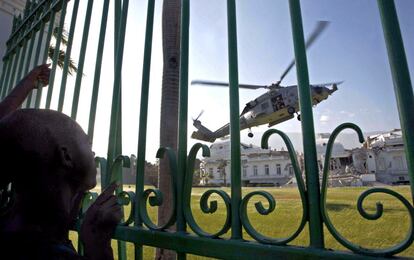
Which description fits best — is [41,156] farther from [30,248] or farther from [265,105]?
[265,105]

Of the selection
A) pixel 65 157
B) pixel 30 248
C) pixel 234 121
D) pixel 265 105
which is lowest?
pixel 30 248

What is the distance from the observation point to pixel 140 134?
1363 millimetres

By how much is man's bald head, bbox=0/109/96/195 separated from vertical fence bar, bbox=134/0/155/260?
46 centimetres

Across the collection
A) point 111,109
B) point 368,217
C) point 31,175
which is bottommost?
point 368,217

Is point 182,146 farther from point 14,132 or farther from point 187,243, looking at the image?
point 14,132

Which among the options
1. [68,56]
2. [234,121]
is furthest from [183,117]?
[68,56]

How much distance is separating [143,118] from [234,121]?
54 centimetres

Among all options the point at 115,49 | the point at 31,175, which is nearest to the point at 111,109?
the point at 115,49

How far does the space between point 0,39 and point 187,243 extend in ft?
12.1

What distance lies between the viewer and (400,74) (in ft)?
2.46

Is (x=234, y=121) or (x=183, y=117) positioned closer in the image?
(x=234, y=121)

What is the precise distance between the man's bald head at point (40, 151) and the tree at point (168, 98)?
3036 millimetres

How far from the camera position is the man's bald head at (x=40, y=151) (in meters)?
0.75

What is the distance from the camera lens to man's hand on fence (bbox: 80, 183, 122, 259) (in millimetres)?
790
